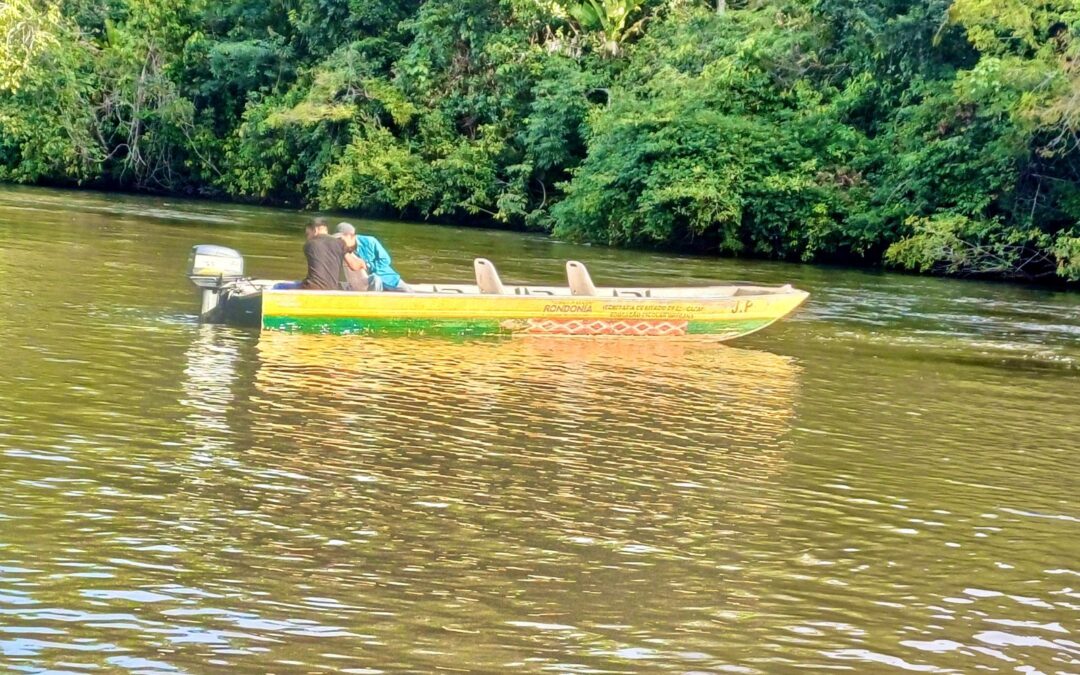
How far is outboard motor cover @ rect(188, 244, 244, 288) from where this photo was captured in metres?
16.6

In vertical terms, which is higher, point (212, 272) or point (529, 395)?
point (212, 272)

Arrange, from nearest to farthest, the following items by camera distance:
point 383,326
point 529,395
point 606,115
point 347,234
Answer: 1. point 529,395
2. point 383,326
3. point 347,234
4. point 606,115

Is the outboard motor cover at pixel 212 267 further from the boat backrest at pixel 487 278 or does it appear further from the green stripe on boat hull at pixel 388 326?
the boat backrest at pixel 487 278

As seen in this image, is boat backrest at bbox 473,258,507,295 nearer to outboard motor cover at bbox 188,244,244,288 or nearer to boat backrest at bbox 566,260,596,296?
boat backrest at bbox 566,260,596,296

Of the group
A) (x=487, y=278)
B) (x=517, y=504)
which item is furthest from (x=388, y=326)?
(x=517, y=504)

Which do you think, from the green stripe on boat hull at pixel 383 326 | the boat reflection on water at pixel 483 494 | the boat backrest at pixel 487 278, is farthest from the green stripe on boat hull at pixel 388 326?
the boat reflection on water at pixel 483 494

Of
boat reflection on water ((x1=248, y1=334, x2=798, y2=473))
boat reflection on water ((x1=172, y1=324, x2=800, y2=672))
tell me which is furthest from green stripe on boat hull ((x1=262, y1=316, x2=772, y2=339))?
boat reflection on water ((x1=172, y1=324, x2=800, y2=672))

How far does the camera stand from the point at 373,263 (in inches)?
675

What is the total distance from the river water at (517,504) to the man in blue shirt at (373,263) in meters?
1.03

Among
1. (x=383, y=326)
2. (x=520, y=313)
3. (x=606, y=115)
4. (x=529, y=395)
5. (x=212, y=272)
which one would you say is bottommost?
(x=529, y=395)

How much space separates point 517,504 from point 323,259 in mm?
8178

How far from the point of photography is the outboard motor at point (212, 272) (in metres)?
16.5

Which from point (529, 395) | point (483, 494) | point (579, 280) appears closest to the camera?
point (483, 494)

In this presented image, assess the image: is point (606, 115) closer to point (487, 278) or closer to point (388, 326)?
point (487, 278)
